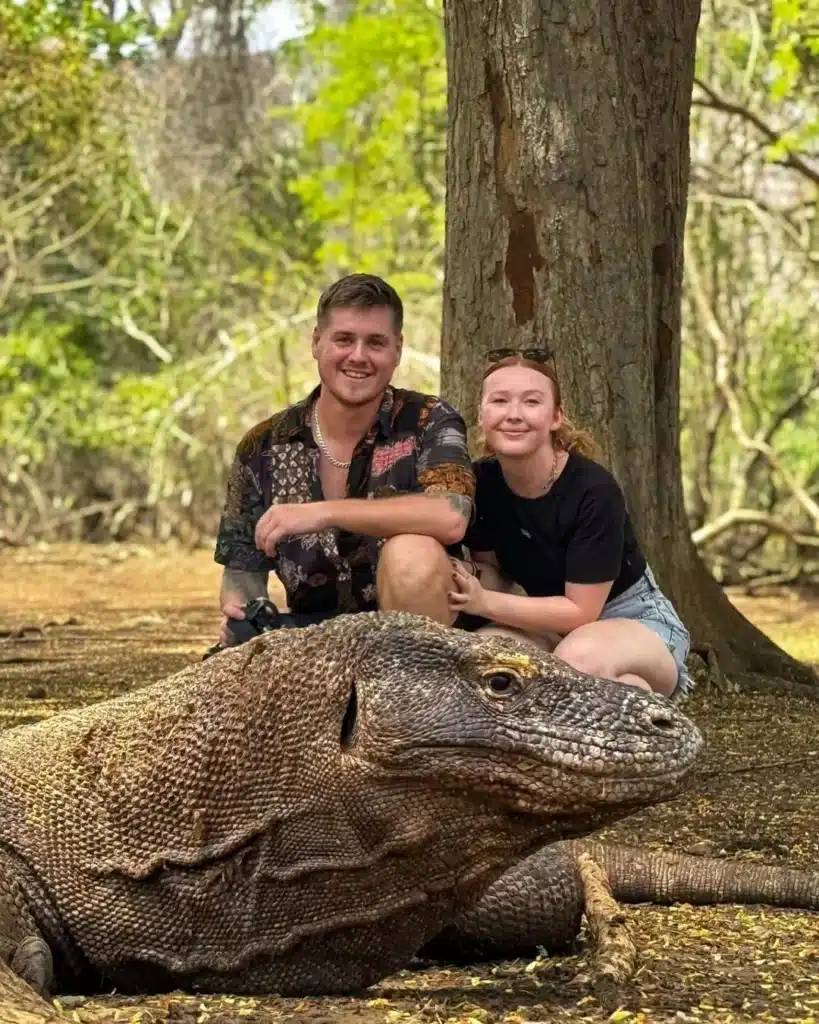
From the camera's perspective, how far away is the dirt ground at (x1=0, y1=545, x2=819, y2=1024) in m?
2.60

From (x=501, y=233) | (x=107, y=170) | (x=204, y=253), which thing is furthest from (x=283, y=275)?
(x=501, y=233)

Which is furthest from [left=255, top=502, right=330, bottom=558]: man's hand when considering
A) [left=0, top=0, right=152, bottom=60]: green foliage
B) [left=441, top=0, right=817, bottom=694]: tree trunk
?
[left=0, top=0, right=152, bottom=60]: green foliage

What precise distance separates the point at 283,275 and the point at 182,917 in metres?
15.2

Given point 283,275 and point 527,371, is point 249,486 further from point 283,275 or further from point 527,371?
point 283,275

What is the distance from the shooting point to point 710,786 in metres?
4.79

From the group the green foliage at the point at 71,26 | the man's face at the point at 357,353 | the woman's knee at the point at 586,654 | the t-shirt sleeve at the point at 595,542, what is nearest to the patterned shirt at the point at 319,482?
the man's face at the point at 357,353

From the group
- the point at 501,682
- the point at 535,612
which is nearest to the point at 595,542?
the point at 535,612

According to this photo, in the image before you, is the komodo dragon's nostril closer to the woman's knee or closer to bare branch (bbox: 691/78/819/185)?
the woman's knee

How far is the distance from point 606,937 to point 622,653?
94cm

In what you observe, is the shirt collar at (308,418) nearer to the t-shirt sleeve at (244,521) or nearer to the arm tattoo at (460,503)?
the t-shirt sleeve at (244,521)

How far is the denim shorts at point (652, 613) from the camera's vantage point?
4.08 metres

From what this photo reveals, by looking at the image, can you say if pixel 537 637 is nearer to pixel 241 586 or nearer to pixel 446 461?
pixel 446 461

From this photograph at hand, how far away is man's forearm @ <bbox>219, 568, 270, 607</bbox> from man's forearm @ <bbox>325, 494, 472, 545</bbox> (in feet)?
1.41

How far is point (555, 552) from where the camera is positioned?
398cm
